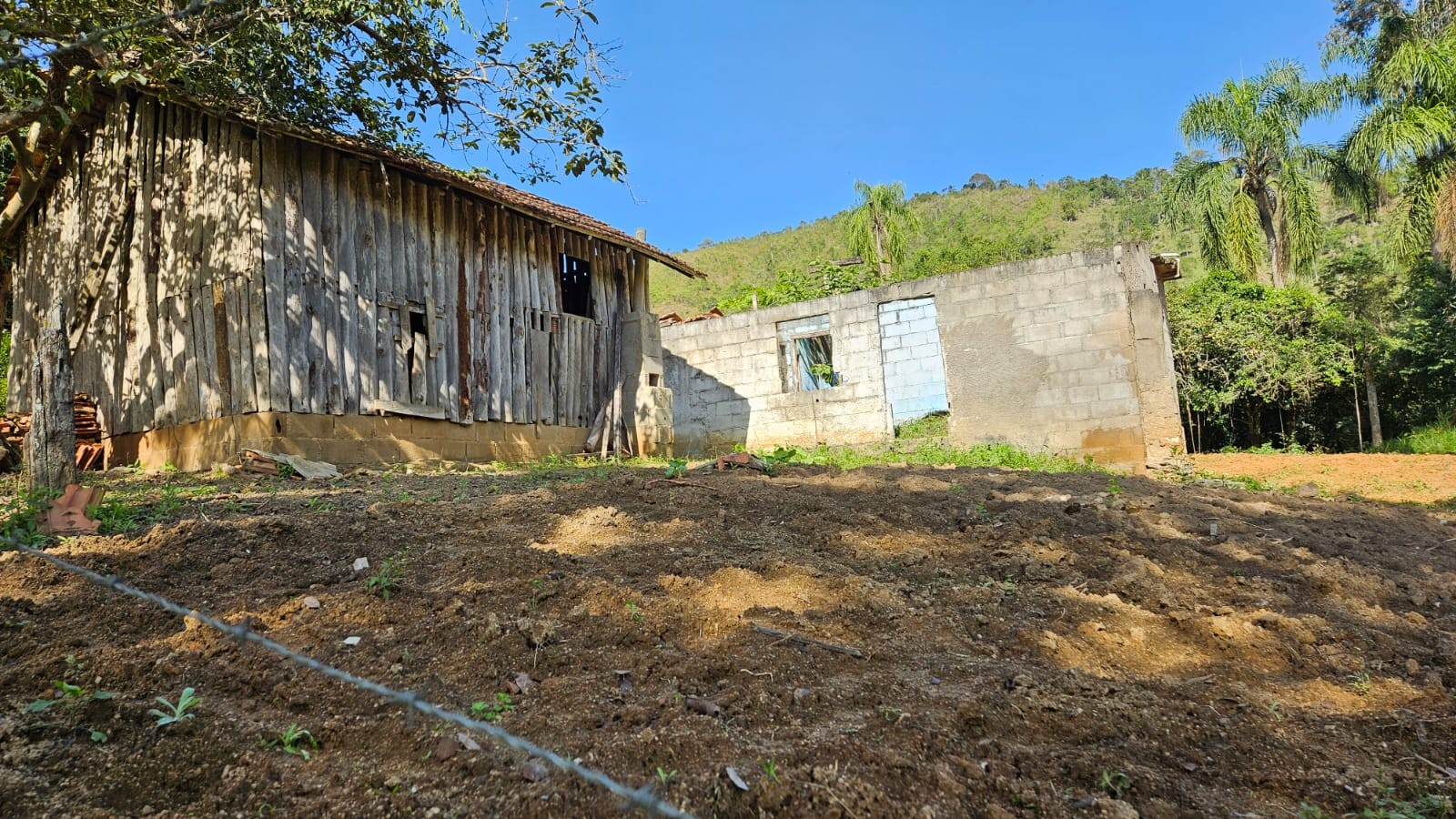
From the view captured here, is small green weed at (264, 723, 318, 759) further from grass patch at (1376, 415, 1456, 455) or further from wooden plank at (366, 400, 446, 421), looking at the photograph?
grass patch at (1376, 415, 1456, 455)

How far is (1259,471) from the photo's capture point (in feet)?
39.0

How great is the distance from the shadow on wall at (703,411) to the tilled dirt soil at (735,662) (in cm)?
850

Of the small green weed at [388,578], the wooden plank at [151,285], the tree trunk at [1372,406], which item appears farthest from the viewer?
the tree trunk at [1372,406]

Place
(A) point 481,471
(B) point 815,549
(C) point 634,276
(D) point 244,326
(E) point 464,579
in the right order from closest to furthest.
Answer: (E) point 464,579 → (B) point 815,549 → (D) point 244,326 → (A) point 481,471 → (C) point 634,276

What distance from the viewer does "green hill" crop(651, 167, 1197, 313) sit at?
3894cm

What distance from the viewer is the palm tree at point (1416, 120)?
16.7 m

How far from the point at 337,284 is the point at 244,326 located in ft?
3.51

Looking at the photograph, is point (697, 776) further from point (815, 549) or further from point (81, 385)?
point (81, 385)

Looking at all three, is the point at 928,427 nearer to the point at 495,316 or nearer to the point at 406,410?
the point at 495,316

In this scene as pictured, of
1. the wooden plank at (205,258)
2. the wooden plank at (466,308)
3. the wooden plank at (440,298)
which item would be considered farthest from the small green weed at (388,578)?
the wooden plank at (466,308)

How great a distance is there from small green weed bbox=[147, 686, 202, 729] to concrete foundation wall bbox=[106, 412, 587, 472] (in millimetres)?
6632

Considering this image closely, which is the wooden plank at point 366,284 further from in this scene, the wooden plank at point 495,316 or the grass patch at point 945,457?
the grass patch at point 945,457

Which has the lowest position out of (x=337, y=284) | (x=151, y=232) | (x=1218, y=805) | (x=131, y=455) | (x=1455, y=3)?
(x=1218, y=805)

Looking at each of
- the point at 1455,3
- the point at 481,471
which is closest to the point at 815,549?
the point at 481,471
